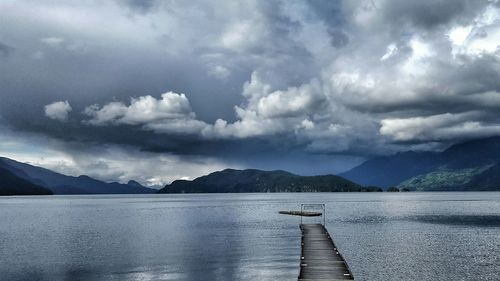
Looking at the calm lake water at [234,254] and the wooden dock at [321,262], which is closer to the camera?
the wooden dock at [321,262]

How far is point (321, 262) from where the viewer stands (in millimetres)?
60156

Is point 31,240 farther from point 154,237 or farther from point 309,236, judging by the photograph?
point 309,236

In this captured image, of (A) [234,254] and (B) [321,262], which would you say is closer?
(B) [321,262]

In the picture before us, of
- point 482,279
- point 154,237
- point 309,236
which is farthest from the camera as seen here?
point 154,237

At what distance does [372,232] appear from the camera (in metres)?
103

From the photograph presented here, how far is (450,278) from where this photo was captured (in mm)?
53875

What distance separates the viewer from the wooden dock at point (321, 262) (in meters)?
50.9

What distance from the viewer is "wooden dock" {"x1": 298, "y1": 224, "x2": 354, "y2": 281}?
167 ft

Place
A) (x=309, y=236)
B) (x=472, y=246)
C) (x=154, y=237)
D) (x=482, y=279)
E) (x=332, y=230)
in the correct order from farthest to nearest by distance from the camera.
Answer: (x=332, y=230), (x=154, y=237), (x=309, y=236), (x=472, y=246), (x=482, y=279)

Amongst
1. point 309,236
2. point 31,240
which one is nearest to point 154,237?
point 31,240

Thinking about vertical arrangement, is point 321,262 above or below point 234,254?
above

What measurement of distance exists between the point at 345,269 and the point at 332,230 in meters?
58.2

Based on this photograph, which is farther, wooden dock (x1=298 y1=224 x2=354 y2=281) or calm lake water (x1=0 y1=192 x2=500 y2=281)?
calm lake water (x1=0 y1=192 x2=500 y2=281)

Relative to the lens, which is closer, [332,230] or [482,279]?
[482,279]
